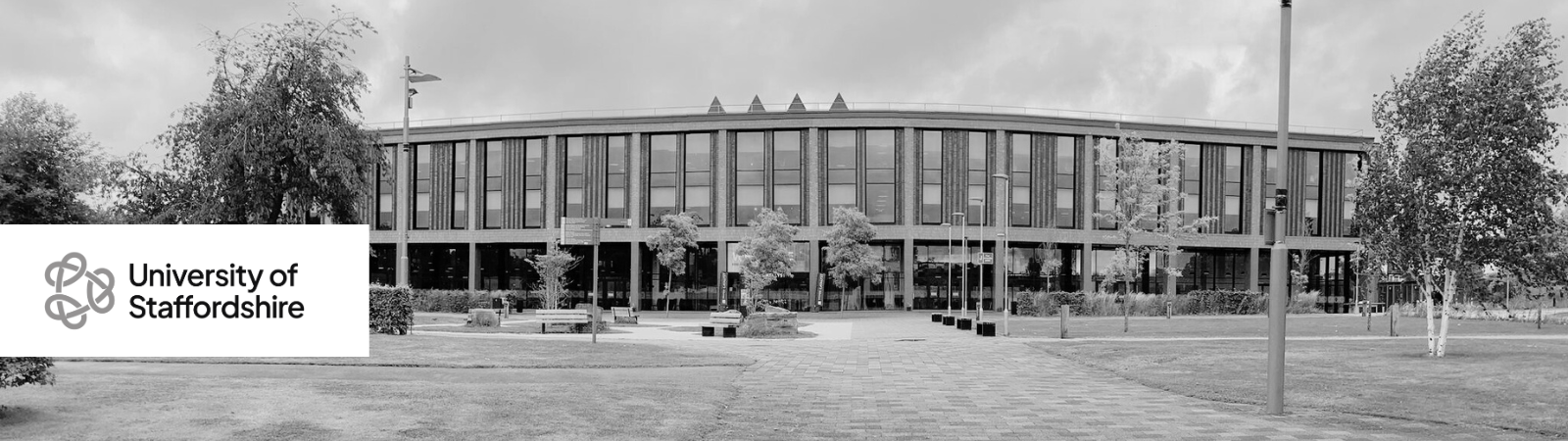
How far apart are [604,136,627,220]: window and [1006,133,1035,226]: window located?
77.3 feet

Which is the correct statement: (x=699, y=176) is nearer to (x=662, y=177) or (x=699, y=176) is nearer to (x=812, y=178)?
(x=662, y=177)

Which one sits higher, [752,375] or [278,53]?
[278,53]

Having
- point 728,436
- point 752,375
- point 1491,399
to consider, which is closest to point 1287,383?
point 1491,399

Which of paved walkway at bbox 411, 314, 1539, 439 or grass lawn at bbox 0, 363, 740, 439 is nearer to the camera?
grass lawn at bbox 0, 363, 740, 439

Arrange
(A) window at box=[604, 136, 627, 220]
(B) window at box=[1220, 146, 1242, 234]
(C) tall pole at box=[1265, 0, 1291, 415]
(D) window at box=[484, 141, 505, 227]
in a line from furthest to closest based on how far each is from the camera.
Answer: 1. (D) window at box=[484, 141, 505, 227]
2. (B) window at box=[1220, 146, 1242, 234]
3. (A) window at box=[604, 136, 627, 220]
4. (C) tall pole at box=[1265, 0, 1291, 415]

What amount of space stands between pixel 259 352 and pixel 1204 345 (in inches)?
851

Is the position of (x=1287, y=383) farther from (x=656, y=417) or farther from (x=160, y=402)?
(x=160, y=402)

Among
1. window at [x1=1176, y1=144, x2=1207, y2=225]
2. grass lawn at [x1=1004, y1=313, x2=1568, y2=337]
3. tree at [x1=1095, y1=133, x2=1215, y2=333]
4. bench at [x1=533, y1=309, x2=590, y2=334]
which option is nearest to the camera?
grass lawn at [x1=1004, y1=313, x2=1568, y2=337]

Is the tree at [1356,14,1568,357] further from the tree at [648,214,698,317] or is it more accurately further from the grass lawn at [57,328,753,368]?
the tree at [648,214,698,317]

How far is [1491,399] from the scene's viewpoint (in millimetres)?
13438

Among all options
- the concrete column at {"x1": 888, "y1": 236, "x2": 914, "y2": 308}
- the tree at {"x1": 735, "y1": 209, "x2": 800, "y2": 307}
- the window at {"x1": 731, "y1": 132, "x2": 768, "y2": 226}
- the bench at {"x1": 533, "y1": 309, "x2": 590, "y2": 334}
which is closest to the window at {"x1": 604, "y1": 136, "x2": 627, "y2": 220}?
the window at {"x1": 731, "y1": 132, "x2": 768, "y2": 226}

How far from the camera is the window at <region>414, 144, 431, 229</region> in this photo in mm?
68312

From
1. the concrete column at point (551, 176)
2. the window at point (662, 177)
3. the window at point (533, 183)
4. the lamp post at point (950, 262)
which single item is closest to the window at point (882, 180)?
the lamp post at point (950, 262)

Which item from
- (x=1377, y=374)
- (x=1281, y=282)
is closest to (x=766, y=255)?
(x=1377, y=374)
